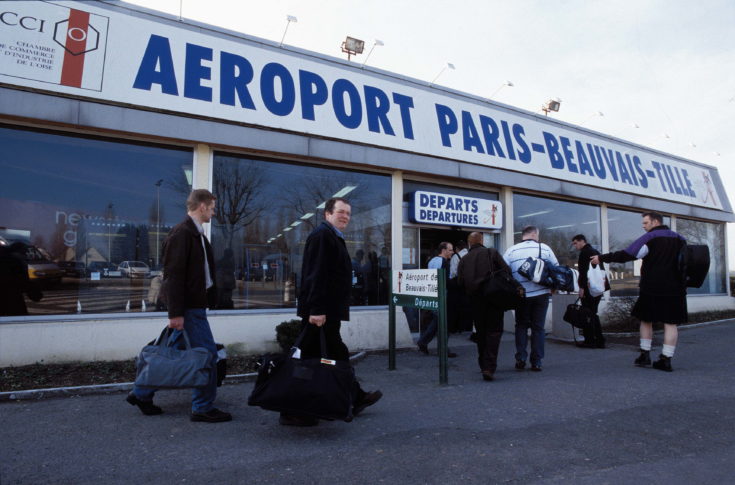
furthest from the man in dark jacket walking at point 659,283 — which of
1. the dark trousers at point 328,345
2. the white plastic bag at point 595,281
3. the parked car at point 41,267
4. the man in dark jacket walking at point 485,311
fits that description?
the parked car at point 41,267

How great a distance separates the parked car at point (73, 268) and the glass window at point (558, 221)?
25.4 ft

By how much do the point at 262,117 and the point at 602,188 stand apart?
8.56 metres

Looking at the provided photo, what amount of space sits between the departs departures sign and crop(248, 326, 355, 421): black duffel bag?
Result: 6.14 feet

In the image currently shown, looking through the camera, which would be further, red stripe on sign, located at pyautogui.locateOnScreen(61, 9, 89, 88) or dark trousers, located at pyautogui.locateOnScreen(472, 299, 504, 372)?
red stripe on sign, located at pyautogui.locateOnScreen(61, 9, 89, 88)

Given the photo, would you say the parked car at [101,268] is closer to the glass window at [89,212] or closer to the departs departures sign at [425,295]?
the glass window at [89,212]

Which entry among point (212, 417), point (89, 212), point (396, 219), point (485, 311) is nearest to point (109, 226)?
point (89, 212)

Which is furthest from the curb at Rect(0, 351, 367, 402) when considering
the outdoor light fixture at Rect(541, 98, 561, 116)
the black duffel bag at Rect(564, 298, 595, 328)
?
the outdoor light fixture at Rect(541, 98, 561, 116)

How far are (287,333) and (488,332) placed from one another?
103 inches

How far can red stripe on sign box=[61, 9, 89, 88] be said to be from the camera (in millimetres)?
5676

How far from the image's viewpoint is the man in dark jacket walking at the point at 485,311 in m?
5.29

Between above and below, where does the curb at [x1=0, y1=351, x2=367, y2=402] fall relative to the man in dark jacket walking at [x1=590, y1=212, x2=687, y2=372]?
below

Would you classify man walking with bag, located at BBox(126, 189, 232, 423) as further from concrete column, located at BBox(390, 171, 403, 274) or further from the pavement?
concrete column, located at BBox(390, 171, 403, 274)

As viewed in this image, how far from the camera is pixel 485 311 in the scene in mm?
5383

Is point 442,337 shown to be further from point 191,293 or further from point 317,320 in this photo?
point 191,293
